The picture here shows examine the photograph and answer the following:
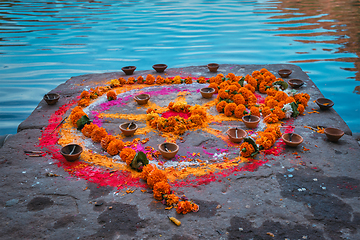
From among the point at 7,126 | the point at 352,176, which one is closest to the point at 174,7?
the point at 7,126

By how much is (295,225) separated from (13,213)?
335cm

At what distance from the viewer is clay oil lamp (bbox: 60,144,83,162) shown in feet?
13.7

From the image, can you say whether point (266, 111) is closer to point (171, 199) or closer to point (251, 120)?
point (251, 120)

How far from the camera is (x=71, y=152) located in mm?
4312

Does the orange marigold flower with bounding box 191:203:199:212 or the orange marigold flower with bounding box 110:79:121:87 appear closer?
the orange marigold flower with bounding box 191:203:199:212

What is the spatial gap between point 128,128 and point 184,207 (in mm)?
2159

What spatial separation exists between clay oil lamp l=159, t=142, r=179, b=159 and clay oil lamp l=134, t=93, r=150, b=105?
77.4 inches

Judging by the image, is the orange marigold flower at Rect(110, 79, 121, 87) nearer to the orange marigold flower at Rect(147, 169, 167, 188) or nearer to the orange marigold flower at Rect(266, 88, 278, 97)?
the orange marigold flower at Rect(266, 88, 278, 97)

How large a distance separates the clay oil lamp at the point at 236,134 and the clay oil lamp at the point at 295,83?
265 cm

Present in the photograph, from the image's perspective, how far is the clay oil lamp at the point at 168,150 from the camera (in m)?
4.25

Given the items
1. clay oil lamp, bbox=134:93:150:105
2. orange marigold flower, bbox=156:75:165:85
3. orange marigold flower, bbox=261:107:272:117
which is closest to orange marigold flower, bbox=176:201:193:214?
orange marigold flower, bbox=261:107:272:117

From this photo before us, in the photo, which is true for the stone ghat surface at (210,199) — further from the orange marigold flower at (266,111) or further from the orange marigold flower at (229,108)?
the orange marigold flower at (229,108)

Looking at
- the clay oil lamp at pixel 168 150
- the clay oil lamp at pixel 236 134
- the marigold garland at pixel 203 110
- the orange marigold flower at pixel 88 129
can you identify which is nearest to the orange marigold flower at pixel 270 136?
the marigold garland at pixel 203 110

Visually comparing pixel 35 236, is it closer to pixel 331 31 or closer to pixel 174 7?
pixel 331 31
